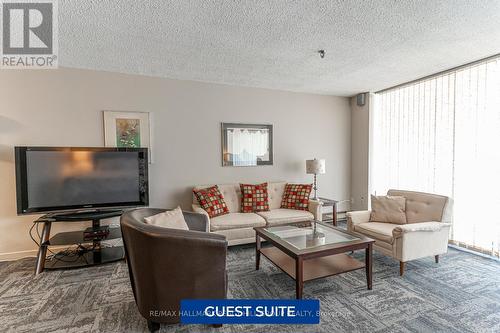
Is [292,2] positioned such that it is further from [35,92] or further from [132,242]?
[35,92]

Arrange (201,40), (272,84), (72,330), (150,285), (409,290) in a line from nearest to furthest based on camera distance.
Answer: (150,285)
(72,330)
(409,290)
(201,40)
(272,84)

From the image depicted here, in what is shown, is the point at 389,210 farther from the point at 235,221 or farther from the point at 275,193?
the point at 235,221

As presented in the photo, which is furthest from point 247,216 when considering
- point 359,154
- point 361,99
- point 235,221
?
point 361,99

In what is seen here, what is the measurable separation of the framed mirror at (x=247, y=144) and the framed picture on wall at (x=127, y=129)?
3.82ft

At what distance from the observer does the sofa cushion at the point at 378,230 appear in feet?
8.63

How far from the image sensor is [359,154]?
464cm

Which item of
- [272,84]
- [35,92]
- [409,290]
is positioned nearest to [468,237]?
[409,290]

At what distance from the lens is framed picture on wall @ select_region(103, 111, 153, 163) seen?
10.8ft

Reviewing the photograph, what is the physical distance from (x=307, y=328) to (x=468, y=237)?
2.84 m

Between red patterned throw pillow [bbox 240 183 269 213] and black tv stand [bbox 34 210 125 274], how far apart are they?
66.7 inches

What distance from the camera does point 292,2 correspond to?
184 cm

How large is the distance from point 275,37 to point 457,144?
9.44ft

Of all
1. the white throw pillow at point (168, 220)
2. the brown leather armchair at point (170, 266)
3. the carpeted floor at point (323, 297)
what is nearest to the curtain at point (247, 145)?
the carpeted floor at point (323, 297)

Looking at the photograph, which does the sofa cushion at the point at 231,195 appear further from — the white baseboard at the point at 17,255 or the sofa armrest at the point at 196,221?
the white baseboard at the point at 17,255
